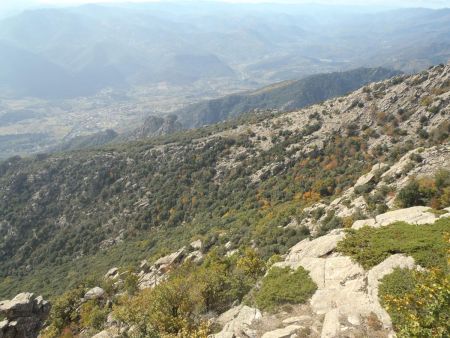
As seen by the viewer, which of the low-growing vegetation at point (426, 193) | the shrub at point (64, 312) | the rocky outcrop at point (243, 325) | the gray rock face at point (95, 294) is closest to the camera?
the rocky outcrop at point (243, 325)

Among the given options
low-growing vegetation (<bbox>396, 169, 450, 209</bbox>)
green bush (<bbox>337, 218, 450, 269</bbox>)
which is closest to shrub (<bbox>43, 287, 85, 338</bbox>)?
green bush (<bbox>337, 218, 450, 269</bbox>)

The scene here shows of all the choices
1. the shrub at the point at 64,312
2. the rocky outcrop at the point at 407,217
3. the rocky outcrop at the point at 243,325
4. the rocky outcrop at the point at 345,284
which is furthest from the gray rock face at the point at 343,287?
the shrub at the point at 64,312

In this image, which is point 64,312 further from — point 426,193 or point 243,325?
point 426,193

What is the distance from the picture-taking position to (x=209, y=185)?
8612 cm

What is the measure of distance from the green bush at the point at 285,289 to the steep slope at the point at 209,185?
48.1 feet

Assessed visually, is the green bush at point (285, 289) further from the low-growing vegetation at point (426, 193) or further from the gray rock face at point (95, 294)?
the gray rock face at point (95, 294)

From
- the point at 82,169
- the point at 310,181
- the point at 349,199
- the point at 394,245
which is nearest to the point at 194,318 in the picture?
the point at 394,245

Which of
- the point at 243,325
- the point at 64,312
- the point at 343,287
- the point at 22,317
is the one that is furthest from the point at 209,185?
the point at 243,325

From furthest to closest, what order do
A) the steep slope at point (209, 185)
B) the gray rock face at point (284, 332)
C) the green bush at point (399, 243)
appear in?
the steep slope at point (209, 185) < the green bush at point (399, 243) < the gray rock face at point (284, 332)

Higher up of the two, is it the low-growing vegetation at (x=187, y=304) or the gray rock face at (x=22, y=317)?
the low-growing vegetation at (x=187, y=304)

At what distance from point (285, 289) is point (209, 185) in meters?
65.7

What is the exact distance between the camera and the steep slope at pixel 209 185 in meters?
58.3

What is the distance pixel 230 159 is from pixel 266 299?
71348 mm

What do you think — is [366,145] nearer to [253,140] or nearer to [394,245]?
[253,140]
